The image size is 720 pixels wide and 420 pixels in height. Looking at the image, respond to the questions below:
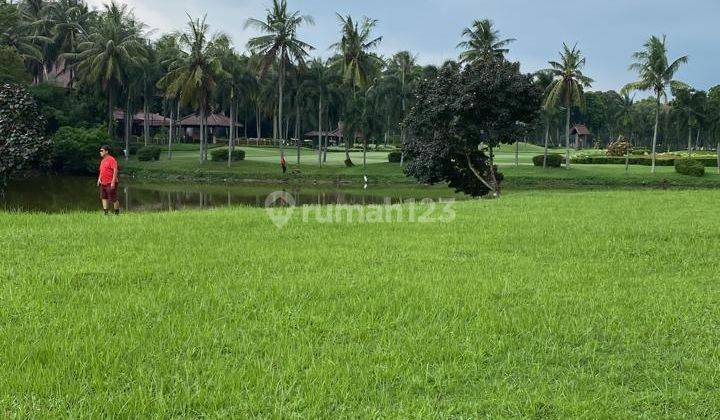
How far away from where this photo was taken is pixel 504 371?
4297mm

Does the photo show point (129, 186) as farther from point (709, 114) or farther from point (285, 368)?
point (709, 114)

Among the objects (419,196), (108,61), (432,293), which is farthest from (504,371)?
(108,61)

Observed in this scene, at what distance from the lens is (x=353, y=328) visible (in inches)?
202

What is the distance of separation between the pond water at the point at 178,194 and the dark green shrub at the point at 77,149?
178cm

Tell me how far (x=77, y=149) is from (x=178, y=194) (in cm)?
1600

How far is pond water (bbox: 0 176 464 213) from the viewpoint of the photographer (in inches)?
1146

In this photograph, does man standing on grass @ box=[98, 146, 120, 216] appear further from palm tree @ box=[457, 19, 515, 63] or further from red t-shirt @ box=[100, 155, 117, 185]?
palm tree @ box=[457, 19, 515, 63]

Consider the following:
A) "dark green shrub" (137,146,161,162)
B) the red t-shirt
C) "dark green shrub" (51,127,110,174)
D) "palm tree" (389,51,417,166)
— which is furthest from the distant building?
the red t-shirt

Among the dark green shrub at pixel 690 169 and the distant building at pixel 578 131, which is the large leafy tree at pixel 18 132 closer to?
the dark green shrub at pixel 690 169

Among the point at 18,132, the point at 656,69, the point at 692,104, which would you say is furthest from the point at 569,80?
the point at 18,132

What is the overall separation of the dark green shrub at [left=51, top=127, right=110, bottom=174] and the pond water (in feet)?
5.83

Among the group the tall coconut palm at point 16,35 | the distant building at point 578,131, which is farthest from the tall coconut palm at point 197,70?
the distant building at point 578,131

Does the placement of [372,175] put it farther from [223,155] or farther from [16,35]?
[16,35]

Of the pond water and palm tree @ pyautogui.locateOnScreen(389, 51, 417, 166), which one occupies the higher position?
palm tree @ pyautogui.locateOnScreen(389, 51, 417, 166)
